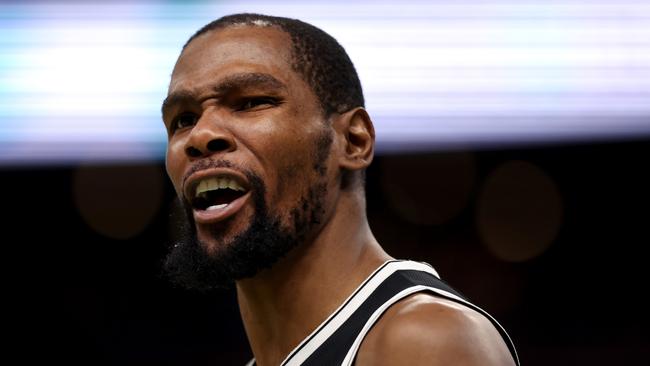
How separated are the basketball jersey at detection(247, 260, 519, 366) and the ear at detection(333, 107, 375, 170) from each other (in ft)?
0.80

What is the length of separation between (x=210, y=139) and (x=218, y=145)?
21 mm

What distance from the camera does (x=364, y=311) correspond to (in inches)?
70.8

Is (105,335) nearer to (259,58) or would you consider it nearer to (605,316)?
(605,316)

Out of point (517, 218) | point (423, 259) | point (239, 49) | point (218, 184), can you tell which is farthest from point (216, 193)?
point (517, 218)

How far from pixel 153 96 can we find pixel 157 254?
1560mm

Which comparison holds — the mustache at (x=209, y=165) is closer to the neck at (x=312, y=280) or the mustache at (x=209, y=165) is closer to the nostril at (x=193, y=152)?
the nostril at (x=193, y=152)

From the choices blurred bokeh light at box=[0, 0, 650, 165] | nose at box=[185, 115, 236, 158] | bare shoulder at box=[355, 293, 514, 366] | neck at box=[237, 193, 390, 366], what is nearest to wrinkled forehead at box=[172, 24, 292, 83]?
nose at box=[185, 115, 236, 158]

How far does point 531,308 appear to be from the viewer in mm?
5676

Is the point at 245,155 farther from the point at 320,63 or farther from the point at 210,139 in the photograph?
the point at 320,63

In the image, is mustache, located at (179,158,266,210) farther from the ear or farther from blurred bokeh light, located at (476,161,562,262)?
blurred bokeh light, located at (476,161,562,262)

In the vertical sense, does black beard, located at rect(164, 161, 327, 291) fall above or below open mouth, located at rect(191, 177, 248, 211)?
below

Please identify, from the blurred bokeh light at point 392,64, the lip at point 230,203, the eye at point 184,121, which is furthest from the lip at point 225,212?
the blurred bokeh light at point 392,64

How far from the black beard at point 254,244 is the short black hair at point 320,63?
20 centimetres

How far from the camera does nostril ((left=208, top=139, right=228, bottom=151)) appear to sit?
73.0 inches
